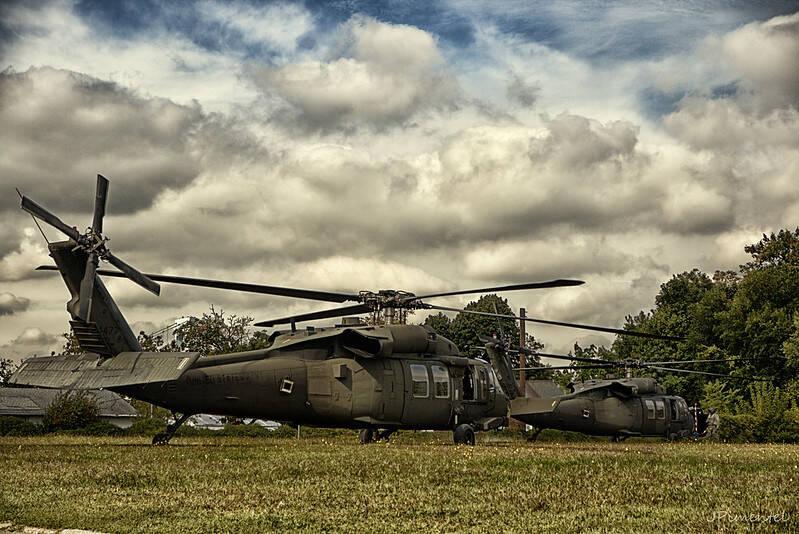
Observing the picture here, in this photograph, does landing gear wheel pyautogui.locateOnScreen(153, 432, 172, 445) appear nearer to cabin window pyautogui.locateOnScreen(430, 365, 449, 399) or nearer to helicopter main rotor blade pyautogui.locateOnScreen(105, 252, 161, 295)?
helicopter main rotor blade pyautogui.locateOnScreen(105, 252, 161, 295)

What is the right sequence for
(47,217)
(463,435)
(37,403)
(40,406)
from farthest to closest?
(37,403), (40,406), (463,435), (47,217)

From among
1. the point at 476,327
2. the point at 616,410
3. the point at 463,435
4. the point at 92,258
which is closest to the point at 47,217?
the point at 92,258

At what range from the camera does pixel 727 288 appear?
8794cm

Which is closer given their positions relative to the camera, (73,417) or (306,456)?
(306,456)

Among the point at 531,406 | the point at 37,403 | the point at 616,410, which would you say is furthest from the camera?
the point at 37,403

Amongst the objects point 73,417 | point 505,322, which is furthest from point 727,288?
point 73,417

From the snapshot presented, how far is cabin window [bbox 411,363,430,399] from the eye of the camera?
2859cm

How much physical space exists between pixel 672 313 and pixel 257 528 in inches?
3500

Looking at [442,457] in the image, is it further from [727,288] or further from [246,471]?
[727,288]

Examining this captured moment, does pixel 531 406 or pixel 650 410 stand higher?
pixel 531 406

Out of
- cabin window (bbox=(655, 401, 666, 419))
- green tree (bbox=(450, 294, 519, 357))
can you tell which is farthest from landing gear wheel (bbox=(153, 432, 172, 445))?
green tree (bbox=(450, 294, 519, 357))

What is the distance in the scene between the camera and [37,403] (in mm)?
75500

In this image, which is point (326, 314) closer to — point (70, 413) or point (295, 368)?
point (295, 368)

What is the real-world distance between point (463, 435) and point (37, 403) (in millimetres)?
58172
